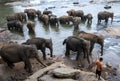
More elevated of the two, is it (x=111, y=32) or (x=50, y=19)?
(x=50, y=19)

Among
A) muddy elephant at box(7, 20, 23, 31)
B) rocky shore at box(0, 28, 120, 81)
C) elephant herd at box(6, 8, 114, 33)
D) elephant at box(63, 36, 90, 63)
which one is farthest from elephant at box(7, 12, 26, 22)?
elephant at box(63, 36, 90, 63)

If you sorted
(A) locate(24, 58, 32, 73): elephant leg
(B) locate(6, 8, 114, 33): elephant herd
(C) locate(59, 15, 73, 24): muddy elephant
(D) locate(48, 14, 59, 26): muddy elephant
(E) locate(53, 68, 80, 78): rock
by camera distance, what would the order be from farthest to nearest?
1. (C) locate(59, 15, 73, 24): muddy elephant
2. (D) locate(48, 14, 59, 26): muddy elephant
3. (B) locate(6, 8, 114, 33): elephant herd
4. (A) locate(24, 58, 32, 73): elephant leg
5. (E) locate(53, 68, 80, 78): rock

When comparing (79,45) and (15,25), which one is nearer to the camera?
(79,45)

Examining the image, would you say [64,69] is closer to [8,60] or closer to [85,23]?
[8,60]

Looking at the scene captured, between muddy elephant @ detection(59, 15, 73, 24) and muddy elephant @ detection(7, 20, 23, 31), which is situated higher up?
muddy elephant @ detection(7, 20, 23, 31)

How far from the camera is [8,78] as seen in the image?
1452cm

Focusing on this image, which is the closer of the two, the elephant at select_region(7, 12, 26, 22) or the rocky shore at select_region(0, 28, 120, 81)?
the rocky shore at select_region(0, 28, 120, 81)

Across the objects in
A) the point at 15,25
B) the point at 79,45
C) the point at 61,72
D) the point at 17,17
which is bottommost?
the point at 17,17

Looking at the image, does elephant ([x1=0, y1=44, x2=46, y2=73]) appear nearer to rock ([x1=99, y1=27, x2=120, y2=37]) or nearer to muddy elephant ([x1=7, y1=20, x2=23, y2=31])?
rock ([x1=99, y1=27, x2=120, y2=37])

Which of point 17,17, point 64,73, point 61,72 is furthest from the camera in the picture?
point 17,17

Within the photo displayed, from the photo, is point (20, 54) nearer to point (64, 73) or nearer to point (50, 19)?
point (64, 73)

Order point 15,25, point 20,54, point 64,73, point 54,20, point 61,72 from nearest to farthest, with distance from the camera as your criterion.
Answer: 1. point 64,73
2. point 61,72
3. point 20,54
4. point 15,25
5. point 54,20

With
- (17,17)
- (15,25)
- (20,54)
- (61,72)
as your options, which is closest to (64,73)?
(61,72)

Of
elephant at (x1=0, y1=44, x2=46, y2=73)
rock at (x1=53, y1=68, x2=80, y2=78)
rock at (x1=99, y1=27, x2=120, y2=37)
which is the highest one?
elephant at (x1=0, y1=44, x2=46, y2=73)
